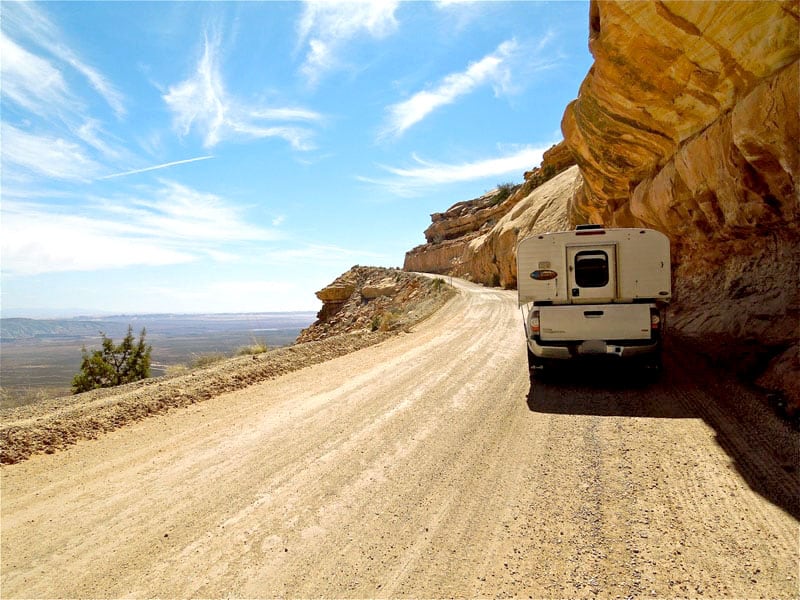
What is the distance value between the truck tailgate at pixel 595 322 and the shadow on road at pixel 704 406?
593 mm

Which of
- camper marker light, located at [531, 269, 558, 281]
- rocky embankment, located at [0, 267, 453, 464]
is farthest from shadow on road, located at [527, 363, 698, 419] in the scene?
rocky embankment, located at [0, 267, 453, 464]

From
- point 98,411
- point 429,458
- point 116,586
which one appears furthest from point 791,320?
point 98,411

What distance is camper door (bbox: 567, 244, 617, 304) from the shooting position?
782 cm

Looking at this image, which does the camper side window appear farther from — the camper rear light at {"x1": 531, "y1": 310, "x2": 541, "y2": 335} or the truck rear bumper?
the truck rear bumper

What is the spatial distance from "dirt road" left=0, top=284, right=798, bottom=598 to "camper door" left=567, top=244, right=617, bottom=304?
1.90m

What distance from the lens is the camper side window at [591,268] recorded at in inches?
311

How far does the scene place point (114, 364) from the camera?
17438 millimetres

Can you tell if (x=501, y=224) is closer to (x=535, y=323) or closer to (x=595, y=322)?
(x=535, y=323)

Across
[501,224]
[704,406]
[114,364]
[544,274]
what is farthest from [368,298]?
[704,406]

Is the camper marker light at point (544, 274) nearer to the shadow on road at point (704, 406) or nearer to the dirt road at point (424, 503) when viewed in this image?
the shadow on road at point (704, 406)

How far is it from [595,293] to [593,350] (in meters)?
1.14

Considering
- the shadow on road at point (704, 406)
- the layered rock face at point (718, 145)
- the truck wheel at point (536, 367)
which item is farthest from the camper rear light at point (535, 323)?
the layered rock face at point (718, 145)

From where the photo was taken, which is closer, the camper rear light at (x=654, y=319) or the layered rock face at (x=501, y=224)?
the camper rear light at (x=654, y=319)

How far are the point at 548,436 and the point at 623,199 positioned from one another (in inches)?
566
